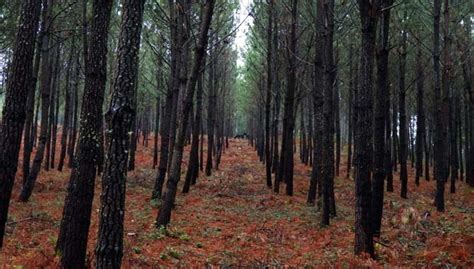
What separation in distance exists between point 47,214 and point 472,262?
911 centimetres

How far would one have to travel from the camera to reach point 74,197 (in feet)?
16.1

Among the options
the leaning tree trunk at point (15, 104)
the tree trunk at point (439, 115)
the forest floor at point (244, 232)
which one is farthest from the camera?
the tree trunk at point (439, 115)

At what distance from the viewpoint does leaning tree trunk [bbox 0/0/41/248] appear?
5.11m

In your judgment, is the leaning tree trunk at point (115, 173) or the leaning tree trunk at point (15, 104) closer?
the leaning tree trunk at point (115, 173)

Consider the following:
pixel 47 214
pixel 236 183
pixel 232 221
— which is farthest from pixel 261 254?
pixel 236 183

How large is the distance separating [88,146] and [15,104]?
1.21 metres

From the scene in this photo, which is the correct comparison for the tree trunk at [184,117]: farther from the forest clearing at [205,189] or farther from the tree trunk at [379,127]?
the tree trunk at [379,127]

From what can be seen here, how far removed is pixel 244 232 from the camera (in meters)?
9.23

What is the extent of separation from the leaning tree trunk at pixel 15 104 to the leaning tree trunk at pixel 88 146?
0.94m

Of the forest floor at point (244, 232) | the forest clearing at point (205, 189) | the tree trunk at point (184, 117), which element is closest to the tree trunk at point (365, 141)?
the forest clearing at point (205, 189)

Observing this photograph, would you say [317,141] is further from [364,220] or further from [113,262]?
[113,262]

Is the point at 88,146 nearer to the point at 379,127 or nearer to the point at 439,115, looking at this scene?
the point at 379,127

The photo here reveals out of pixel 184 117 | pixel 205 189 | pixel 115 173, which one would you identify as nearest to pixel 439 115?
pixel 205 189

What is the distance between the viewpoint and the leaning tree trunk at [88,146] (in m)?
4.84
